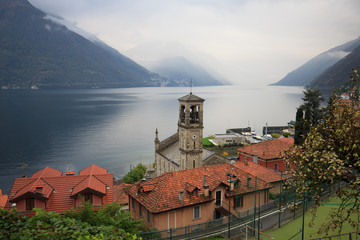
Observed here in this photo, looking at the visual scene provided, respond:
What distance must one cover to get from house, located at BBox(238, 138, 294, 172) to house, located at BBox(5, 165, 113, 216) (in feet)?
82.2

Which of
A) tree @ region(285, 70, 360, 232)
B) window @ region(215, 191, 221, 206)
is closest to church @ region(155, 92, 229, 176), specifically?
window @ region(215, 191, 221, 206)

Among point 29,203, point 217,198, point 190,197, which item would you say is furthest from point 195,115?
point 29,203

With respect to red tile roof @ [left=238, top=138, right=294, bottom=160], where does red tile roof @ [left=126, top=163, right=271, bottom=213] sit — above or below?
above

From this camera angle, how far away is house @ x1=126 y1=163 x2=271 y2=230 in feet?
71.5

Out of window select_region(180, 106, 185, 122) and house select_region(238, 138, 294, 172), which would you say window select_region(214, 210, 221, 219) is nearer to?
window select_region(180, 106, 185, 122)

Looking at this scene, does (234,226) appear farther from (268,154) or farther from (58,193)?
(268,154)

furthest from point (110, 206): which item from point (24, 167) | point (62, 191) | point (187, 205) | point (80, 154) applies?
point (80, 154)

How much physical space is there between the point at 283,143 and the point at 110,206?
116 ft

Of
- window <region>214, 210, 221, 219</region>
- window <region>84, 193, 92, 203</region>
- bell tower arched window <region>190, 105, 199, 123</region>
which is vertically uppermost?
bell tower arched window <region>190, 105, 199, 123</region>

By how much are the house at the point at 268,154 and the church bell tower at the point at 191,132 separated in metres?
9.39

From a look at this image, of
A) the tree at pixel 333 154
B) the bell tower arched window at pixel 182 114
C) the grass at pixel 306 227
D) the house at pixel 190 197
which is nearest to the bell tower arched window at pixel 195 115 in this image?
the bell tower arched window at pixel 182 114

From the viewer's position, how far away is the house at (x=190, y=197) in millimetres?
21781

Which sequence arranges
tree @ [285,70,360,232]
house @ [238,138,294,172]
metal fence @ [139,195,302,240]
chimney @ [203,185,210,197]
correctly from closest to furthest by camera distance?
tree @ [285,70,360,232]
metal fence @ [139,195,302,240]
chimney @ [203,185,210,197]
house @ [238,138,294,172]

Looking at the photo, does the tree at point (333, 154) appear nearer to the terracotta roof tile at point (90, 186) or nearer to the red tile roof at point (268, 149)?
the terracotta roof tile at point (90, 186)
